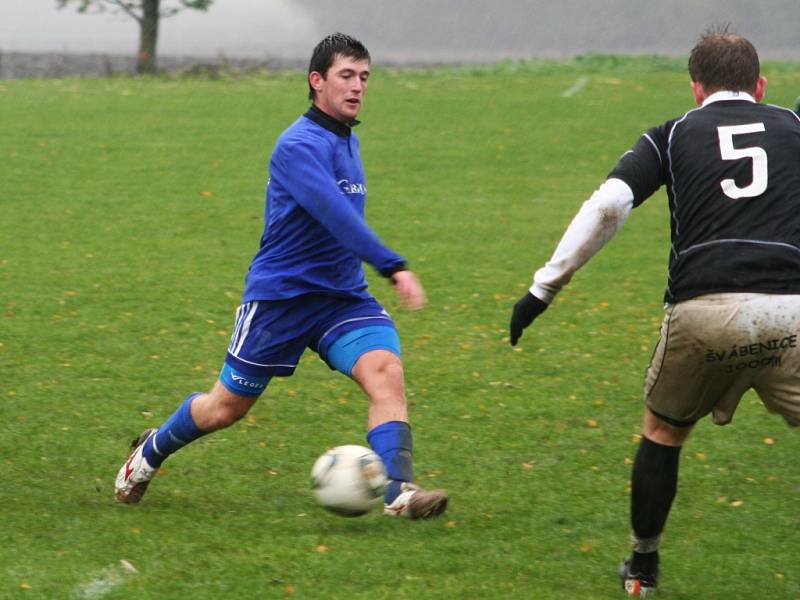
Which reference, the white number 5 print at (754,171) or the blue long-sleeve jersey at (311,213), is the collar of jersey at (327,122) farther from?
the white number 5 print at (754,171)

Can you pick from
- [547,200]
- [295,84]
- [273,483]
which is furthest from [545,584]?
[295,84]

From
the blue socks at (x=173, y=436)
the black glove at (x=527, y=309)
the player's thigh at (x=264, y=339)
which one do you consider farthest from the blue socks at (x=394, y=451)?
the black glove at (x=527, y=309)

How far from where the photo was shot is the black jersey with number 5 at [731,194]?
14.9 feet

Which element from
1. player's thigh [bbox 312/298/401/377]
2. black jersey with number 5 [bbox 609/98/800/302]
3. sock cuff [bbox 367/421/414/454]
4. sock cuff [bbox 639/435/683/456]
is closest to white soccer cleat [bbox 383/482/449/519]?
sock cuff [bbox 367/421/414/454]

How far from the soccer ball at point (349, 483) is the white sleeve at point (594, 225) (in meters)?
1.19

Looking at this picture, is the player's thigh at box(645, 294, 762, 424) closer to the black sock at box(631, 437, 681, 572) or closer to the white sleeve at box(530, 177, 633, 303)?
the black sock at box(631, 437, 681, 572)

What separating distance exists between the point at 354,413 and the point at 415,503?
2.16 metres

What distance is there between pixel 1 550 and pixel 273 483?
4.76 ft

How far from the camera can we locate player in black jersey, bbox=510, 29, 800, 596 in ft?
14.9

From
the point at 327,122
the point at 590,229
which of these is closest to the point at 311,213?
the point at 327,122

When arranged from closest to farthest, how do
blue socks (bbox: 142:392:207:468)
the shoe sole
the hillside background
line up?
1. the shoe sole
2. blue socks (bbox: 142:392:207:468)
3. the hillside background

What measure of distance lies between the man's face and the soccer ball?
1413 mm

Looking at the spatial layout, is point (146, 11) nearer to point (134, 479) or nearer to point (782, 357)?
point (134, 479)

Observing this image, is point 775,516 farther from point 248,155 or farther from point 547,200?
point 248,155
